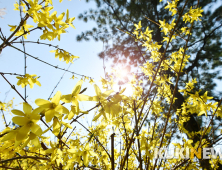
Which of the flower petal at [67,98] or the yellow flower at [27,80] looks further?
the yellow flower at [27,80]

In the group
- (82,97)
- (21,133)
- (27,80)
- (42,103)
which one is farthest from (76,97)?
(27,80)

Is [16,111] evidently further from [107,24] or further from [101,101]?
[107,24]

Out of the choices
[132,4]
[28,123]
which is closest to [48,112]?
[28,123]

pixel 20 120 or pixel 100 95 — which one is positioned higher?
pixel 100 95

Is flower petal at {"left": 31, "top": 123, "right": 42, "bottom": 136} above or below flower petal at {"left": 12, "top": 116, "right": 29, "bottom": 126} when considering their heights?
below

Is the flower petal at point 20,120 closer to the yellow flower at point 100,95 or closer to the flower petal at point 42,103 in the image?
the flower petal at point 42,103

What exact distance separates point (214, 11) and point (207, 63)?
1766 mm

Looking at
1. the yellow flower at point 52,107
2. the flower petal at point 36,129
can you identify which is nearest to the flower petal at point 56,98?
the yellow flower at point 52,107

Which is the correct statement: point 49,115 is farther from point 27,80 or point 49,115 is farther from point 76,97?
point 27,80

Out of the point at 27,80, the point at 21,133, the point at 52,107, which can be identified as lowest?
the point at 21,133

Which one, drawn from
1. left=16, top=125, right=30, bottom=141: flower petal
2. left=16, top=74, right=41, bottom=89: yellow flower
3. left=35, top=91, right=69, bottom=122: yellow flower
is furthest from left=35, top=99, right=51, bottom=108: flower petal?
left=16, top=74, right=41, bottom=89: yellow flower

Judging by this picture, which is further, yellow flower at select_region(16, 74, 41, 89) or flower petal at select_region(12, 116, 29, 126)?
yellow flower at select_region(16, 74, 41, 89)

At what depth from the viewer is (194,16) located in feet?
4.68

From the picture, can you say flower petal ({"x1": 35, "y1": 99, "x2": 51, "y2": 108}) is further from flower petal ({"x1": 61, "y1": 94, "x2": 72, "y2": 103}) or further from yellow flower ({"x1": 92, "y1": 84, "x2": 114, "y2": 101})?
yellow flower ({"x1": 92, "y1": 84, "x2": 114, "y2": 101})
